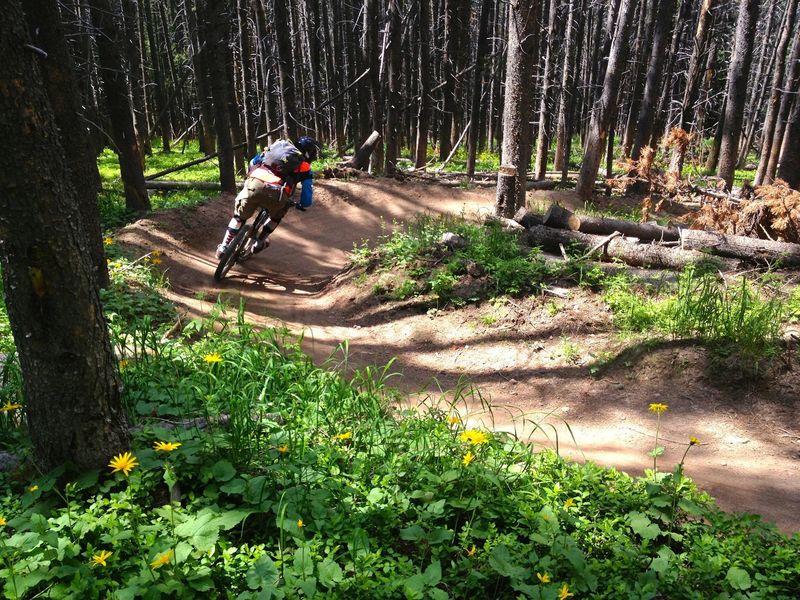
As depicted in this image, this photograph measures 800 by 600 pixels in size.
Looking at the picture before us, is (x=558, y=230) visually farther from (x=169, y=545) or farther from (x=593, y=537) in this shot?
(x=169, y=545)

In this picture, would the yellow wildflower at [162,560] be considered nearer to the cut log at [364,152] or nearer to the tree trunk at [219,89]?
the tree trunk at [219,89]

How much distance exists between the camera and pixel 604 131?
1429cm

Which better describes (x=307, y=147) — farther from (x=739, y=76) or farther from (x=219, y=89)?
(x=739, y=76)

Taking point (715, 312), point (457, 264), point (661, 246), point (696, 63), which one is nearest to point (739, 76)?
point (696, 63)

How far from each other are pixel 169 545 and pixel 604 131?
47.3ft

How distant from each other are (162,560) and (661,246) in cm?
739

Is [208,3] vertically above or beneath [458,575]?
above

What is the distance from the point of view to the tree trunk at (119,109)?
10.8 m

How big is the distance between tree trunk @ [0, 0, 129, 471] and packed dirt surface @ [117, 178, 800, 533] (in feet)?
7.72

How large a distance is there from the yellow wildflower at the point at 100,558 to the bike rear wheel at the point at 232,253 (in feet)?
22.0

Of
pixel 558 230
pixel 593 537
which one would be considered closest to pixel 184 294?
pixel 558 230

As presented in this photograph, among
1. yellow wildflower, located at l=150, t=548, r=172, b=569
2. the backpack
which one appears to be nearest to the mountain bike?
the backpack

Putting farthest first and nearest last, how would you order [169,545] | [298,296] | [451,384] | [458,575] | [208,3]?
[208,3] < [298,296] < [451,384] < [458,575] < [169,545]

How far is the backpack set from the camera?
8.62 m
